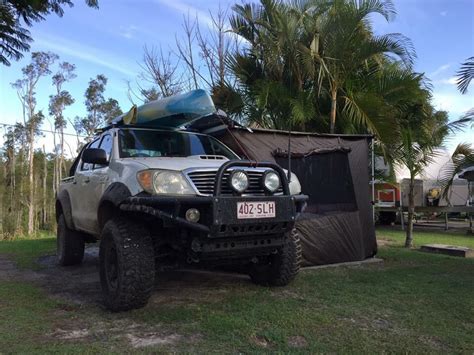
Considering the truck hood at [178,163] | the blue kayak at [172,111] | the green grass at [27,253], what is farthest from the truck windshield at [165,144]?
the green grass at [27,253]

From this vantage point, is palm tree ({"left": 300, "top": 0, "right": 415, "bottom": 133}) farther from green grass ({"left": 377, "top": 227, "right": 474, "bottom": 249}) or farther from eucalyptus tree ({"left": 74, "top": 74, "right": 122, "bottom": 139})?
eucalyptus tree ({"left": 74, "top": 74, "right": 122, "bottom": 139})

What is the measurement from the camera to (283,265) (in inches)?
222

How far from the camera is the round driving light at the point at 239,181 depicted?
179 inches

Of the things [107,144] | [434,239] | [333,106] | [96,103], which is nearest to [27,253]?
[107,144]

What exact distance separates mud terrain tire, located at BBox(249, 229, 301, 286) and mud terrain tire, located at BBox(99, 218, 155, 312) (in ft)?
5.47

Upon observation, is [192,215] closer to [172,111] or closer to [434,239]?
[172,111]

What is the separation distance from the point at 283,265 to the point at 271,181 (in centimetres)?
129

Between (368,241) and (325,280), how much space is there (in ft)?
7.55

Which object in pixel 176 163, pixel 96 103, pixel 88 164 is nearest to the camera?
pixel 176 163

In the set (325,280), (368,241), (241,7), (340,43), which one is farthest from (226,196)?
(241,7)

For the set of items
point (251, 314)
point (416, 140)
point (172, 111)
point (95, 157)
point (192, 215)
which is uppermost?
point (416, 140)

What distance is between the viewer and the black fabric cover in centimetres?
739

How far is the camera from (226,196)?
14.6ft

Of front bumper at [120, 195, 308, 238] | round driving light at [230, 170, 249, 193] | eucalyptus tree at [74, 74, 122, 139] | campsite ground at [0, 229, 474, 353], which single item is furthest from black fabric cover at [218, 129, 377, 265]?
eucalyptus tree at [74, 74, 122, 139]
